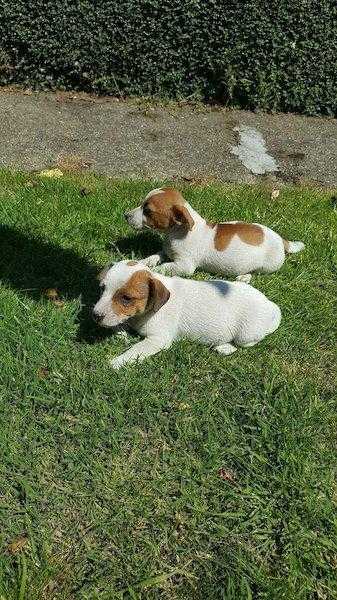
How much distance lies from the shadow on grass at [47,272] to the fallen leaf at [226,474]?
1241 millimetres

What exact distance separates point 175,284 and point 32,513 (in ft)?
5.59

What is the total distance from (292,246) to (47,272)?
205 centimetres

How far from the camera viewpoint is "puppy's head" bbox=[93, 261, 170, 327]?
12.6ft

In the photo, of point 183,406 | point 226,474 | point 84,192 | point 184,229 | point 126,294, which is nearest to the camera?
point 226,474

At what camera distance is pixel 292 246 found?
543 cm

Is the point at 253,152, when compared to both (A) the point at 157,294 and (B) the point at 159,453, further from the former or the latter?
(B) the point at 159,453

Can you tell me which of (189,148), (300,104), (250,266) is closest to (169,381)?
(250,266)

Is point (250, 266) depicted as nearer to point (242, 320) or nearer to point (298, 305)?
point (298, 305)

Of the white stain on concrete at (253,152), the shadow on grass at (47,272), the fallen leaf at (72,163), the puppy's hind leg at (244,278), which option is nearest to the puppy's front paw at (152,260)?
the shadow on grass at (47,272)

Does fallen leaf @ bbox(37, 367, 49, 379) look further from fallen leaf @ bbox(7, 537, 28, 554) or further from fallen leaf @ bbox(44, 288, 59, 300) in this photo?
fallen leaf @ bbox(7, 537, 28, 554)

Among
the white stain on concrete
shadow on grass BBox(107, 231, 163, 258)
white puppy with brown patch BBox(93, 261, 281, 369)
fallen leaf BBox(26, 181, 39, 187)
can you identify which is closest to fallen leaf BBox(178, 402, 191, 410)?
white puppy with brown patch BBox(93, 261, 281, 369)

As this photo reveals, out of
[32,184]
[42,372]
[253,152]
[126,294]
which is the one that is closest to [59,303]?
[42,372]

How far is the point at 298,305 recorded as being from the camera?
16.1ft

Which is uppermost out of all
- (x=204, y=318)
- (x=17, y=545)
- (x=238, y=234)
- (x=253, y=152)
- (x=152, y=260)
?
(x=238, y=234)
